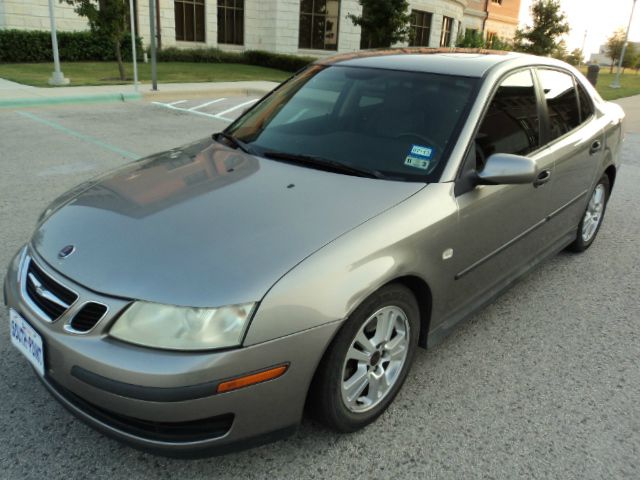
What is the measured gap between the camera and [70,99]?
39.0ft

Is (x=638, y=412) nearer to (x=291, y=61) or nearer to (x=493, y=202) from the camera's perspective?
(x=493, y=202)

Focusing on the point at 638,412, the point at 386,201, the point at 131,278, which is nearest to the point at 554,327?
the point at 638,412

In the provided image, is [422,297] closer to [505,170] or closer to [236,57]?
[505,170]

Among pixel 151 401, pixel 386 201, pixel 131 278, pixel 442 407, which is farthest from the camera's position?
pixel 442 407

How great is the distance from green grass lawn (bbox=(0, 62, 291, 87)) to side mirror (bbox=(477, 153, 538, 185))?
13720mm

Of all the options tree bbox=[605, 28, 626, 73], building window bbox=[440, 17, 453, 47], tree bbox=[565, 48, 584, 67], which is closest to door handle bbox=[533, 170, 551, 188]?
building window bbox=[440, 17, 453, 47]

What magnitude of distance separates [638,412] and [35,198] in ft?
17.4

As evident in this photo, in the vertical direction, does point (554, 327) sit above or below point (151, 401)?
below

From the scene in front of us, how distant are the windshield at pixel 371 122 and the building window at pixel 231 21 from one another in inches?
974

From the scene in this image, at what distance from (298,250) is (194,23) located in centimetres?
2589

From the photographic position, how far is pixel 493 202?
120 inches

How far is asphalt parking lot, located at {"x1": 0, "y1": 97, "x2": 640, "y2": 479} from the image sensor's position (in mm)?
2355

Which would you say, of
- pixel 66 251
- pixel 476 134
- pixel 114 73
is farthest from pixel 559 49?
pixel 66 251

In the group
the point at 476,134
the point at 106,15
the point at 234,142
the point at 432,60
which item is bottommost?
the point at 234,142
